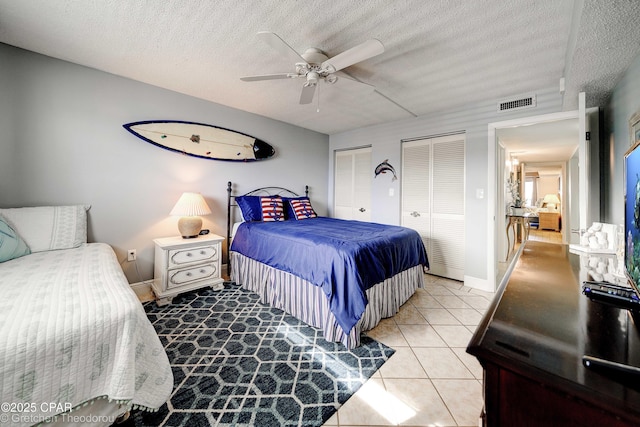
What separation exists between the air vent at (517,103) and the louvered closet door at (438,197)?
0.54m

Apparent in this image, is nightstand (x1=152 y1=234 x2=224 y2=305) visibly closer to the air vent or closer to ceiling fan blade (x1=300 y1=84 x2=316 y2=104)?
ceiling fan blade (x1=300 y1=84 x2=316 y2=104)

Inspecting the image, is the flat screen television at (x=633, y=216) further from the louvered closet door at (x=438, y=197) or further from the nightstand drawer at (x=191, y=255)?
the nightstand drawer at (x=191, y=255)

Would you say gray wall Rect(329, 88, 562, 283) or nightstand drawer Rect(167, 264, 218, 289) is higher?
gray wall Rect(329, 88, 562, 283)

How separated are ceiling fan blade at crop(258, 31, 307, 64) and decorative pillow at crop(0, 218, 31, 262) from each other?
2370mm

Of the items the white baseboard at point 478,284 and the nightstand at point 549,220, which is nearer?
the white baseboard at point 478,284

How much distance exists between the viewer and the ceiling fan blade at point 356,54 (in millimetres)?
1684

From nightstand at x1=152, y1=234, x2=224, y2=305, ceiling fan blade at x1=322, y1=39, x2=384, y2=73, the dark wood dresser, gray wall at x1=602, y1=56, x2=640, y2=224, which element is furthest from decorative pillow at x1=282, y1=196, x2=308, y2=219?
gray wall at x1=602, y1=56, x2=640, y2=224

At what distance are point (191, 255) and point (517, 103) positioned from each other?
4.22 meters

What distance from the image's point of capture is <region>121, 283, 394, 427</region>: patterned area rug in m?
1.37

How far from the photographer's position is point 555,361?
1.79 feet

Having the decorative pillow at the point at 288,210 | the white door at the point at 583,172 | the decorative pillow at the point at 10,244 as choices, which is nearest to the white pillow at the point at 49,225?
the decorative pillow at the point at 10,244

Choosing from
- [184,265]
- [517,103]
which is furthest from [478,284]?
[184,265]

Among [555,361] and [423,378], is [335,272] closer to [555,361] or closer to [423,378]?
[423,378]

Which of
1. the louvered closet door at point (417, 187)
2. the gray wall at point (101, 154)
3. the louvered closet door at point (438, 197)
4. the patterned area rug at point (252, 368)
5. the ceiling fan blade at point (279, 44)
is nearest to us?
the patterned area rug at point (252, 368)
